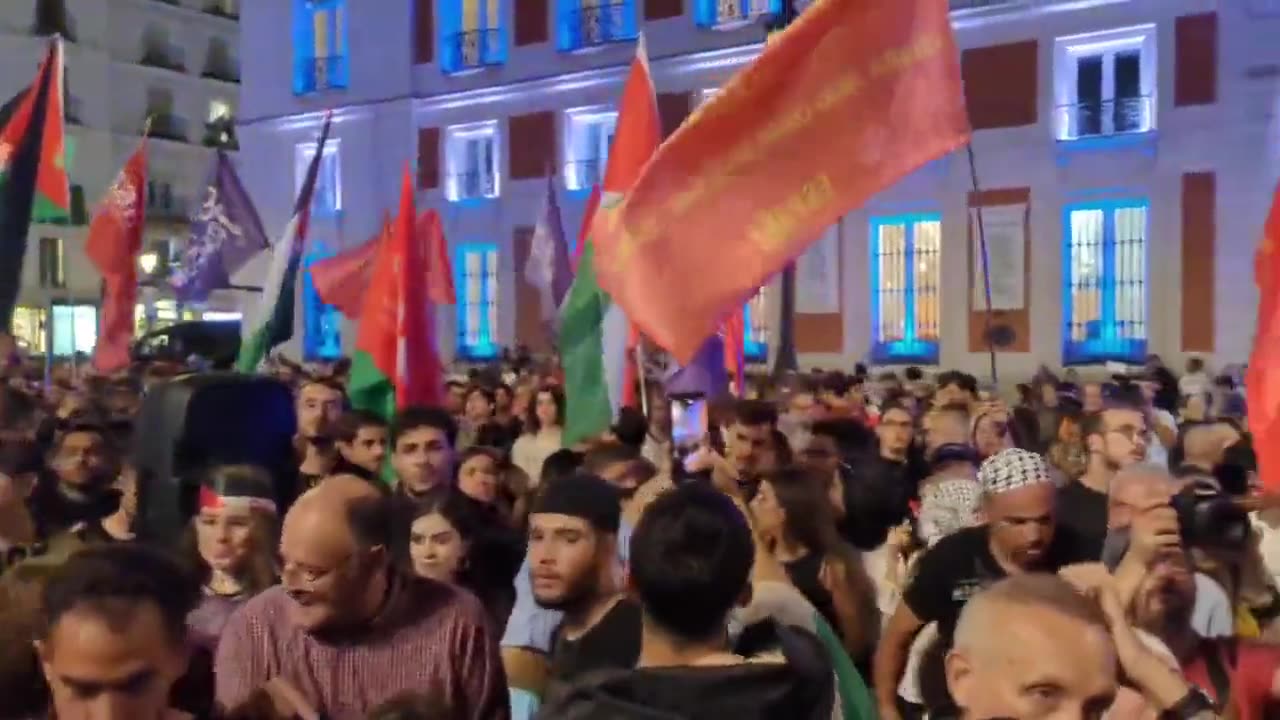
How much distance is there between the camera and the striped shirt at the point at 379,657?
356 cm

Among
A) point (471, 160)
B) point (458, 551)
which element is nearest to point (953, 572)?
point (458, 551)

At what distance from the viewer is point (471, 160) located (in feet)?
95.3

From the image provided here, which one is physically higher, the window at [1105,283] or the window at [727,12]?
the window at [727,12]

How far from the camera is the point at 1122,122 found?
70.8 feet

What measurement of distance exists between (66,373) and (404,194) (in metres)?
8.85

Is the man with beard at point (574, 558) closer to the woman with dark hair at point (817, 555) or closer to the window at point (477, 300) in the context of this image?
the woman with dark hair at point (817, 555)

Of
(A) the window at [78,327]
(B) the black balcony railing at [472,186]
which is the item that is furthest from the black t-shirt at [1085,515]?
(A) the window at [78,327]

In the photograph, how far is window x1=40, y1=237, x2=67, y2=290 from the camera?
4200cm

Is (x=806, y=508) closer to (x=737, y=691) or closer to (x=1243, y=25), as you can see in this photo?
(x=737, y=691)

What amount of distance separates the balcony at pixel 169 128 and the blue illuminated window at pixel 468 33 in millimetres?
21004

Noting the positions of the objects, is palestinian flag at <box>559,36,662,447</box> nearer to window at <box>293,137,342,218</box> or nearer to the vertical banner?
the vertical banner

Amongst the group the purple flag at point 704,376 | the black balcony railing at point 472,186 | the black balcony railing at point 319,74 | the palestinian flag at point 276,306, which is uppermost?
the black balcony railing at point 319,74

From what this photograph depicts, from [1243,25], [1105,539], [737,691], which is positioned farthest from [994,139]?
[737,691]

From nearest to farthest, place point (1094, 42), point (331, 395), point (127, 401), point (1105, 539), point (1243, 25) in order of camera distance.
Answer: point (1105, 539) < point (331, 395) < point (127, 401) < point (1243, 25) < point (1094, 42)
